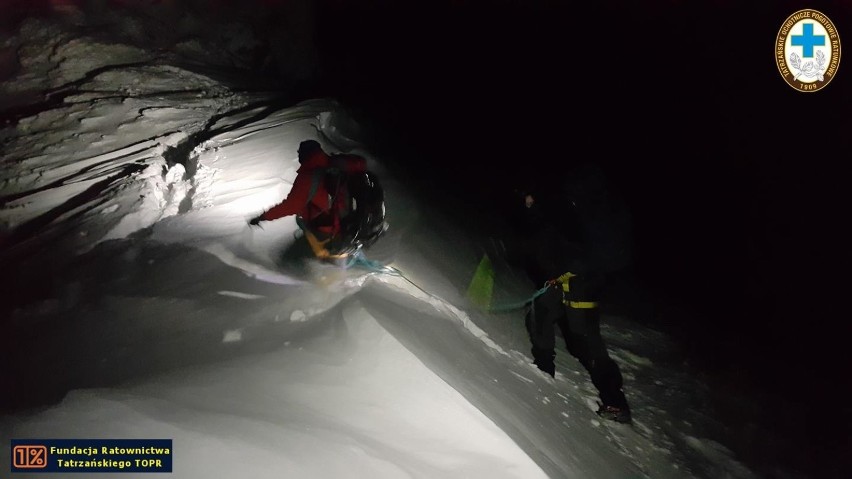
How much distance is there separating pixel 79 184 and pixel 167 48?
17.5 ft

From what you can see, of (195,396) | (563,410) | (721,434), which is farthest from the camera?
(721,434)

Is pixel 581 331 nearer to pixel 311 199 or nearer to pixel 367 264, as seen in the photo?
pixel 367 264

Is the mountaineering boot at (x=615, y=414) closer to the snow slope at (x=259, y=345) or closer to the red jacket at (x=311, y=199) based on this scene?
the snow slope at (x=259, y=345)

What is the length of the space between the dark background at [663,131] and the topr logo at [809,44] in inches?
13.1

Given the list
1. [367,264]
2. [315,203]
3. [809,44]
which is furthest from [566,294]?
[809,44]

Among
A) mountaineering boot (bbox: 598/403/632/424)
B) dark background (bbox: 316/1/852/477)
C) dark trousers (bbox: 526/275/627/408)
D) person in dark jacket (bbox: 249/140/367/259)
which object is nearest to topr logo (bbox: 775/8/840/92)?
dark background (bbox: 316/1/852/477)

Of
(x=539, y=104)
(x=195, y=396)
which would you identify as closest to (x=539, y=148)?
(x=539, y=104)

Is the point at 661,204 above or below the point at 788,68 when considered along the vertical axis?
below

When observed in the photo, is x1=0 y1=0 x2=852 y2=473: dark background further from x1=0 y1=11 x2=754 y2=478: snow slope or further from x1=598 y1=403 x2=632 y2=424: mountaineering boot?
x1=0 y1=11 x2=754 y2=478: snow slope

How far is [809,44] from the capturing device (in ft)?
16.6

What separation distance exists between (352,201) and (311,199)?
1.08 feet

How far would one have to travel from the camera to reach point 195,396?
2090 millimetres

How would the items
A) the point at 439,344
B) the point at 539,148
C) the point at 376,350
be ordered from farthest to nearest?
the point at 539,148, the point at 439,344, the point at 376,350

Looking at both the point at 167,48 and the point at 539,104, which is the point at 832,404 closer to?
the point at 539,104
